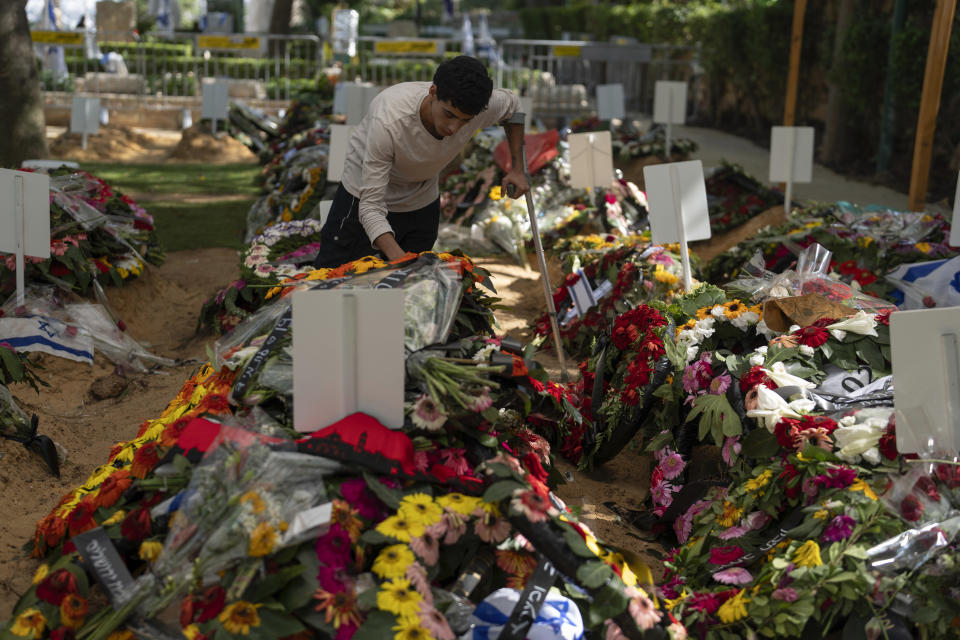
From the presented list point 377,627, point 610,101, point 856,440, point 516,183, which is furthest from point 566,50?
point 377,627

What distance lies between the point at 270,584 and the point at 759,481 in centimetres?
156

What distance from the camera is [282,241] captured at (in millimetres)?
5934

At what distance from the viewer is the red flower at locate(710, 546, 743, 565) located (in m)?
2.81

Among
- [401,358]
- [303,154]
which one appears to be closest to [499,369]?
[401,358]

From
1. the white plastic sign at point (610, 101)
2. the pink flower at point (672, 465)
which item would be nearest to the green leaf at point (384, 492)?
the pink flower at point (672, 465)

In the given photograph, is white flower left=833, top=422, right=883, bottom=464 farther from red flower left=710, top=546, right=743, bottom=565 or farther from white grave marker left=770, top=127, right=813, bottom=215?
white grave marker left=770, top=127, right=813, bottom=215

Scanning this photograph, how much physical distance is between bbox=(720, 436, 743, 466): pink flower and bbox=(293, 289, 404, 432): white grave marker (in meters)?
1.22

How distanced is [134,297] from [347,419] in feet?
13.2

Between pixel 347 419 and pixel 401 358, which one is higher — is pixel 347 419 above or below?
below

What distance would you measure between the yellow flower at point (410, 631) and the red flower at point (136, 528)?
2.40ft

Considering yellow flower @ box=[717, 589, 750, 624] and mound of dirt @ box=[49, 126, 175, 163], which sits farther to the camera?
mound of dirt @ box=[49, 126, 175, 163]

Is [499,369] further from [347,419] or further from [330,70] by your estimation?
[330,70]

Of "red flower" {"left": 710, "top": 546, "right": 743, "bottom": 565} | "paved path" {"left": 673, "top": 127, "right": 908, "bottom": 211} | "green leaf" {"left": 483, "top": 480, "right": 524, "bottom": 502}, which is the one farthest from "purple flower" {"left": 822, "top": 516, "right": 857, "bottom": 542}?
"paved path" {"left": 673, "top": 127, "right": 908, "bottom": 211}

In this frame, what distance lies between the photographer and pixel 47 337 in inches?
192
